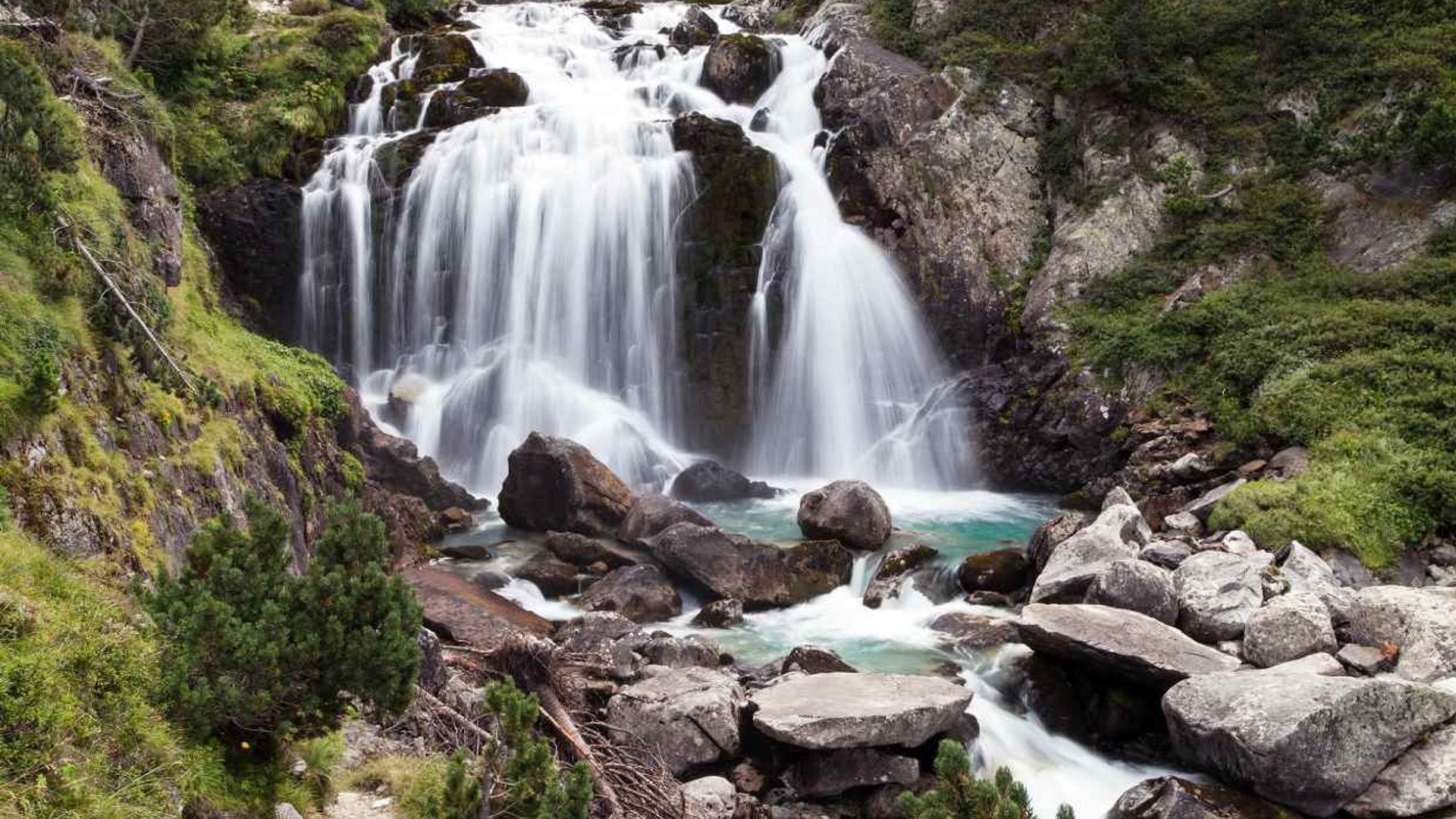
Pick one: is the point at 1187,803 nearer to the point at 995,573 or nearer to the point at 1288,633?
the point at 1288,633

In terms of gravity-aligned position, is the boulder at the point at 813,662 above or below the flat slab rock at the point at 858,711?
below

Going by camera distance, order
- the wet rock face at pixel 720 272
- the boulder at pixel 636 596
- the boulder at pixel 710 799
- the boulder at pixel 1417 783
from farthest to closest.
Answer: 1. the wet rock face at pixel 720 272
2. the boulder at pixel 636 596
3. the boulder at pixel 710 799
4. the boulder at pixel 1417 783

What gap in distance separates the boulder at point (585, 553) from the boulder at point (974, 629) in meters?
4.94

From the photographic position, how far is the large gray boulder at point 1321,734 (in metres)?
7.56

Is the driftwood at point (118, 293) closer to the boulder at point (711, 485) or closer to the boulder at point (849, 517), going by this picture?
the boulder at point (849, 517)

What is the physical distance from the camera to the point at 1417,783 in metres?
7.51

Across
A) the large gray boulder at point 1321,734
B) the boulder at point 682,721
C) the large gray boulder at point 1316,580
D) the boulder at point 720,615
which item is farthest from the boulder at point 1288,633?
the boulder at point 720,615

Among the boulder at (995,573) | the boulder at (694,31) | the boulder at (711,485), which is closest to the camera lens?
the boulder at (995,573)

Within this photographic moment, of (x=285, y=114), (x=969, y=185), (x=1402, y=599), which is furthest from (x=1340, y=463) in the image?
(x=285, y=114)

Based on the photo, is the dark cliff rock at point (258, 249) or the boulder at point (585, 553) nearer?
the boulder at point (585, 553)

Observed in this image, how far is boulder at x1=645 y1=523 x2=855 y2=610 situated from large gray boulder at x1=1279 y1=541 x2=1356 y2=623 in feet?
19.5

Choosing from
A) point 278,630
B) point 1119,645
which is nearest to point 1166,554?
point 1119,645

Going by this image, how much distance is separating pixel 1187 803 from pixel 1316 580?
17.0ft

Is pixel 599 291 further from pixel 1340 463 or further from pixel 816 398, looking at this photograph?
pixel 1340 463
